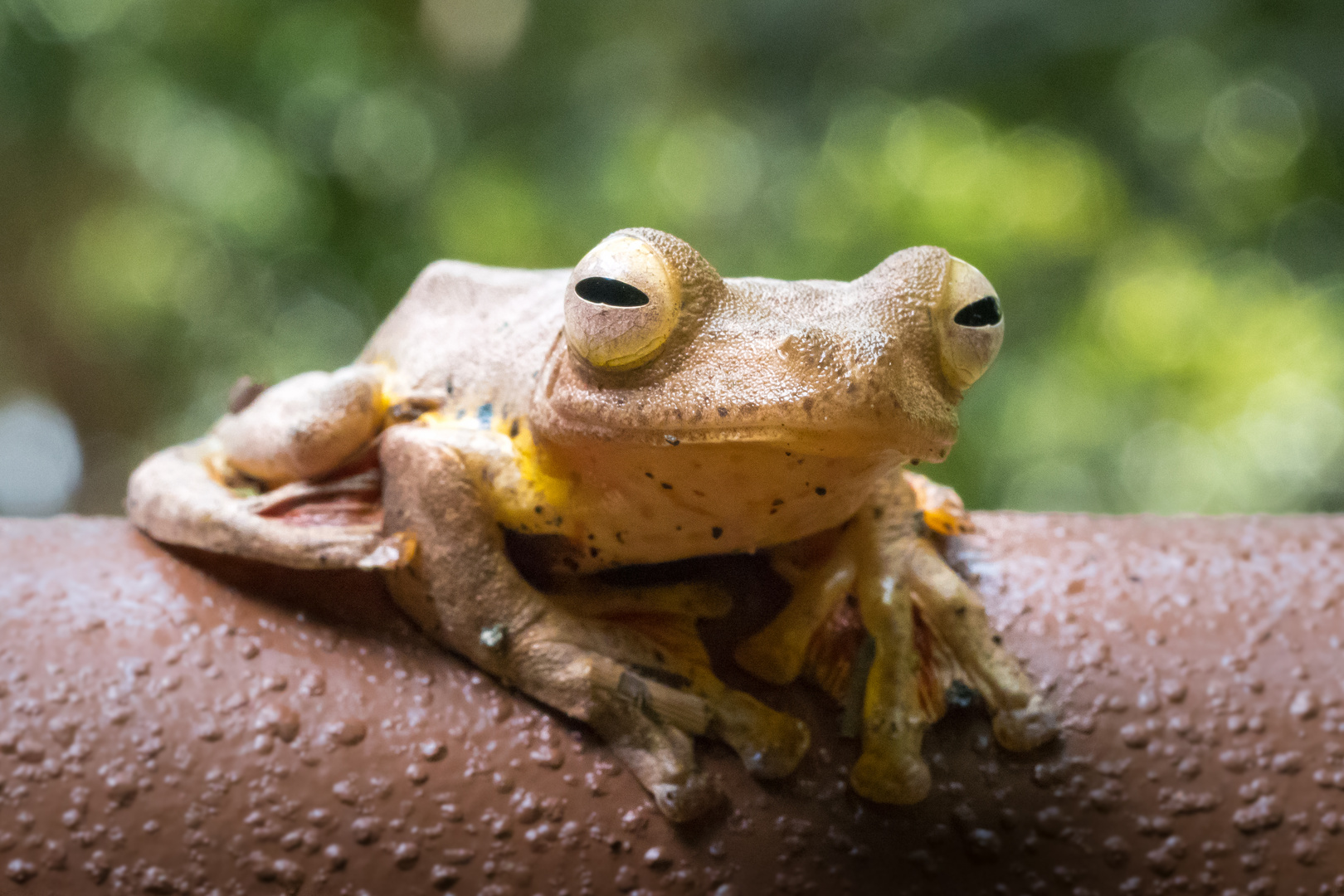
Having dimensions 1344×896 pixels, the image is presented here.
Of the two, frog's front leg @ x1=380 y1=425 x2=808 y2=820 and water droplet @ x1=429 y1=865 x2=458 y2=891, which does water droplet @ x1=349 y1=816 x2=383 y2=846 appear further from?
frog's front leg @ x1=380 y1=425 x2=808 y2=820

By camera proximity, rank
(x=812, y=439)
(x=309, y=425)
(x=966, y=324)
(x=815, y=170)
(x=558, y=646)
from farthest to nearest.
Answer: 1. (x=815, y=170)
2. (x=309, y=425)
3. (x=558, y=646)
4. (x=966, y=324)
5. (x=812, y=439)


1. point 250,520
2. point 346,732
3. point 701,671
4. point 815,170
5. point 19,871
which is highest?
point 815,170

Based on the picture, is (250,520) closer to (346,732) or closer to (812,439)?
(346,732)

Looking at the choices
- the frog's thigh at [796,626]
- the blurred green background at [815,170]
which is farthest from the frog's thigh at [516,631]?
the blurred green background at [815,170]

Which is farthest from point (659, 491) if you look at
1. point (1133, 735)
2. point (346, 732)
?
point (1133, 735)

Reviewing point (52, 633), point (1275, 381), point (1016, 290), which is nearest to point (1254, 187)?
point (1275, 381)

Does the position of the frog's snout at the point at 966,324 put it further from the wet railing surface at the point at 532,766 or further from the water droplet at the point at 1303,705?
the water droplet at the point at 1303,705

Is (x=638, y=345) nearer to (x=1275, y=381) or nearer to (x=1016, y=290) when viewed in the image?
(x=1016, y=290)

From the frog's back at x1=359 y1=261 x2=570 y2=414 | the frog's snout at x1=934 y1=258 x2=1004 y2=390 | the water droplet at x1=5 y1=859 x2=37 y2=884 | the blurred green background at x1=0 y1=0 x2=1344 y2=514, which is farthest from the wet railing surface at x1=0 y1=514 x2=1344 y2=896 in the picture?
the blurred green background at x1=0 y1=0 x2=1344 y2=514
